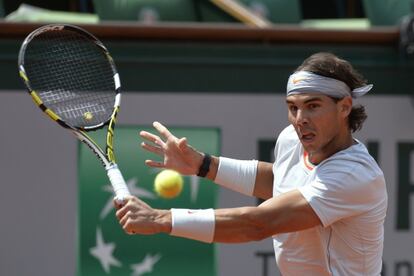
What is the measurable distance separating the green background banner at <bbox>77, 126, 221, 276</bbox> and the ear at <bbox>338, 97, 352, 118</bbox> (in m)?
1.87

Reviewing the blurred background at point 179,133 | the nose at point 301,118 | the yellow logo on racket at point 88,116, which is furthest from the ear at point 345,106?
the blurred background at point 179,133

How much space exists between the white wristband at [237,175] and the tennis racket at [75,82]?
41cm

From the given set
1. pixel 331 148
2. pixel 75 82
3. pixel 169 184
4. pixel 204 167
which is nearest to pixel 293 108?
pixel 331 148

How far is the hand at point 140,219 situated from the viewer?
2975mm

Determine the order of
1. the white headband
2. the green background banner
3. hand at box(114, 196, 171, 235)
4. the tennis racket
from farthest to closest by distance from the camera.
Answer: the green background banner, the tennis racket, the white headband, hand at box(114, 196, 171, 235)

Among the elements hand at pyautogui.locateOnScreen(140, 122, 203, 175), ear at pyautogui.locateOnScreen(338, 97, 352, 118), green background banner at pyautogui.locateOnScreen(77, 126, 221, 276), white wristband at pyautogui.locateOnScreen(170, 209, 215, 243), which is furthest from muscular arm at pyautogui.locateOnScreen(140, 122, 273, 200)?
green background banner at pyautogui.locateOnScreen(77, 126, 221, 276)

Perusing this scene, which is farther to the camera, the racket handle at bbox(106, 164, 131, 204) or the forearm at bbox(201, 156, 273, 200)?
the forearm at bbox(201, 156, 273, 200)

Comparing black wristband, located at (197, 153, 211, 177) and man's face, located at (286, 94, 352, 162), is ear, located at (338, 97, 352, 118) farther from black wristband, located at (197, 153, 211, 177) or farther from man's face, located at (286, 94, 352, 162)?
black wristband, located at (197, 153, 211, 177)

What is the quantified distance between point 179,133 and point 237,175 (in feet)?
4.81

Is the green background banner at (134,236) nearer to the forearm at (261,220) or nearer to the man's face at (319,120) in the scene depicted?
the man's face at (319,120)

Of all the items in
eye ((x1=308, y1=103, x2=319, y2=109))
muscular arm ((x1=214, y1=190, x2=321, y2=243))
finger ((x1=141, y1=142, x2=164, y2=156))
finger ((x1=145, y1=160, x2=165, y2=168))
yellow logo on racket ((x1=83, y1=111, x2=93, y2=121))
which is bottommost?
muscular arm ((x1=214, y1=190, x2=321, y2=243))

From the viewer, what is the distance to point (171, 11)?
18.9 ft

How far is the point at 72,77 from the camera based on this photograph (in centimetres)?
434

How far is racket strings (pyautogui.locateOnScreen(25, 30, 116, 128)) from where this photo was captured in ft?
12.8
